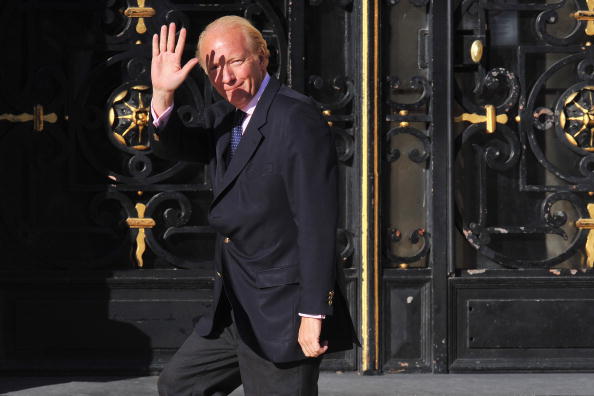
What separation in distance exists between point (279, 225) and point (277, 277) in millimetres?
194

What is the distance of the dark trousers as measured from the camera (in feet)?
12.8

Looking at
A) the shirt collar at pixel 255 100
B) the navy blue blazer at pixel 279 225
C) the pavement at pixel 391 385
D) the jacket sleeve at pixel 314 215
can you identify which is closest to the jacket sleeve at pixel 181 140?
the navy blue blazer at pixel 279 225

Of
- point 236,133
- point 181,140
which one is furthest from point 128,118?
point 236,133

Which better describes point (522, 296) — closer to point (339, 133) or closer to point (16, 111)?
point (339, 133)

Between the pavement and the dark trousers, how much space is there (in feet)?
7.50

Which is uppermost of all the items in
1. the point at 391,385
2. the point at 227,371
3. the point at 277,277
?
the point at 277,277

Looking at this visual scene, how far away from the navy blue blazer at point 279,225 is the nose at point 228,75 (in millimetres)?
141

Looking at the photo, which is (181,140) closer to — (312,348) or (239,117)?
(239,117)

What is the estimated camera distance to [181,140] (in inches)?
164

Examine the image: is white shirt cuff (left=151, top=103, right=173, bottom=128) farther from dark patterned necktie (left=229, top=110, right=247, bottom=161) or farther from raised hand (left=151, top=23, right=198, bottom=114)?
dark patterned necktie (left=229, top=110, right=247, bottom=161)

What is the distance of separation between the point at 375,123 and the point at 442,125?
45cm

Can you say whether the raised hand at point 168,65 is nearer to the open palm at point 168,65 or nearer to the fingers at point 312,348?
the open palm at point 168,65

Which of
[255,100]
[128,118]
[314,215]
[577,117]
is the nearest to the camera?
[314,215]

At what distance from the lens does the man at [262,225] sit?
3.79m
